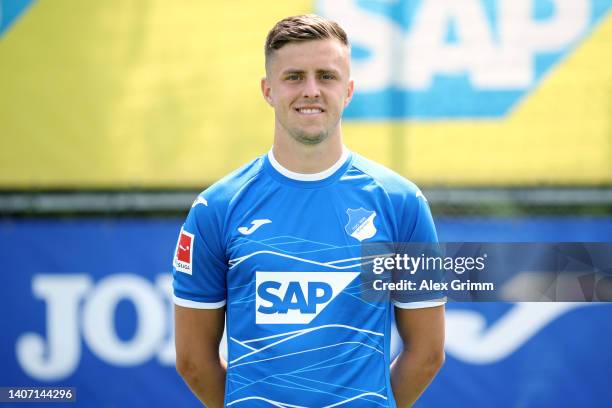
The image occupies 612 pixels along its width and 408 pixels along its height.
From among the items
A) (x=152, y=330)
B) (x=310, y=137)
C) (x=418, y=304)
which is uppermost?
(x=310, y=137)

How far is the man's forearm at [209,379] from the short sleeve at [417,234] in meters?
0.52

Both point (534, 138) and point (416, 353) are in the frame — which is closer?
point (416, 353)

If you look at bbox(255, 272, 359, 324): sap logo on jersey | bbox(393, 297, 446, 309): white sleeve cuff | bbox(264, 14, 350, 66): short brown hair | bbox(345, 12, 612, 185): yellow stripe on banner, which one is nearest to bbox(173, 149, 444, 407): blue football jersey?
bbox(255, 272, 359, 324): sap logo on jersey

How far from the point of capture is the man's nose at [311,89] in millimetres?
1767

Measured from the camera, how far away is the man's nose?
5.80 ft

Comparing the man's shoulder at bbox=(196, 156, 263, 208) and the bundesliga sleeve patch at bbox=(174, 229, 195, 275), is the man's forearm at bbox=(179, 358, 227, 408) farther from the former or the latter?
the man's shoulder at bbox=(196, 156, 263, 208)

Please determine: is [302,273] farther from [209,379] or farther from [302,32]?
[302,32]

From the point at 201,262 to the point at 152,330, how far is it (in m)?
1.75

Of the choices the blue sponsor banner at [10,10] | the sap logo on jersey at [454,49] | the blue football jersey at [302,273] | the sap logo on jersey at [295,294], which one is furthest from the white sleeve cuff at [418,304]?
the blue sponsor banner at [10,10]

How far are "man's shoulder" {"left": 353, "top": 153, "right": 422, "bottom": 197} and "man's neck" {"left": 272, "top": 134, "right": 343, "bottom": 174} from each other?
0.08 m

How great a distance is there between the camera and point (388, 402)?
6.00ft

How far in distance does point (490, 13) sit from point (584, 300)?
1.42 meters

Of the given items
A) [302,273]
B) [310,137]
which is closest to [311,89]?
[310,137]

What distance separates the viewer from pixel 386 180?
189cm
